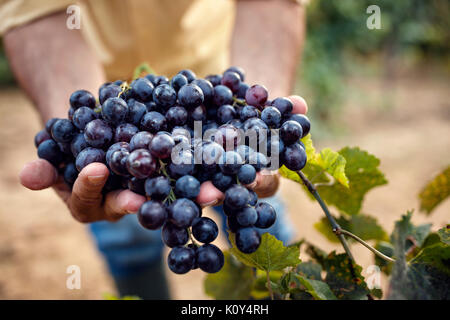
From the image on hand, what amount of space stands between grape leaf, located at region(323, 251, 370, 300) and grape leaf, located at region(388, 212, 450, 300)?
0.06 meters

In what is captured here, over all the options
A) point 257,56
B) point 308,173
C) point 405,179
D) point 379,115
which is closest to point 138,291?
point 257,56

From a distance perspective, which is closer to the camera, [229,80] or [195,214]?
[195,214]

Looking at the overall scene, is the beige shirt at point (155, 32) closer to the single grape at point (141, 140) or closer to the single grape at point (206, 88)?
the single grape at point (206, 88)

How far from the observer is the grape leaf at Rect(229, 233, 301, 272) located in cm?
65

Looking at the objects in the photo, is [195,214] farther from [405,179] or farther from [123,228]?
[405,179]

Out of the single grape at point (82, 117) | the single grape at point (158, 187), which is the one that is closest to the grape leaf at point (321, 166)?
the single grape at point (158, 187)

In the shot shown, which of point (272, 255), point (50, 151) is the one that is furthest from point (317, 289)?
point (50, 151)

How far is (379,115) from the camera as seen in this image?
5406 millimetres

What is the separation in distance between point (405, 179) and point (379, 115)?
6.52 ft

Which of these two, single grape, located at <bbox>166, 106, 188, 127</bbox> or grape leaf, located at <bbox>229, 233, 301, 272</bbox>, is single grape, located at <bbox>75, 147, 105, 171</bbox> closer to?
single grape, located at <bbox>166, 106, 188, 127</bbox>

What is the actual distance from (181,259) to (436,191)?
21.5 inches

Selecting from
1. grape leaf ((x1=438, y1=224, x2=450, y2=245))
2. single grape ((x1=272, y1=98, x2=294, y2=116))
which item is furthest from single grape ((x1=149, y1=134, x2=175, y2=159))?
grape leaf ((x1=438, y1=224, x2=450, y2=245))

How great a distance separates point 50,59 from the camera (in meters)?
1.34

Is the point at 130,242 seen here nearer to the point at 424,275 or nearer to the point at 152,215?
the point at 152,215
